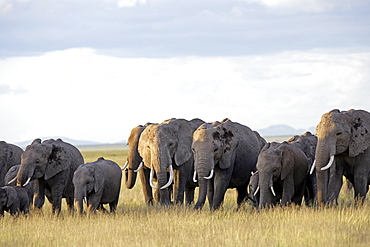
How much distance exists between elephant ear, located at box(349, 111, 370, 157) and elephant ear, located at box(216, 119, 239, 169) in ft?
9.84

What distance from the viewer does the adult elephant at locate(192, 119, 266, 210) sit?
16.2 metres

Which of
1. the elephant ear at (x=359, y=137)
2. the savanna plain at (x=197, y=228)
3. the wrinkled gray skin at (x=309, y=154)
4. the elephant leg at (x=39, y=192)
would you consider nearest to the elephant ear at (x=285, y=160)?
the savanna plain at (x=197, y=228)

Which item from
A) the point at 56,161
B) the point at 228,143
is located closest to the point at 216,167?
the point at 228,143

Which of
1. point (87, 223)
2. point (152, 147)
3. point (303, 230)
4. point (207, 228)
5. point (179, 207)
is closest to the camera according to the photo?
point (303, 230)

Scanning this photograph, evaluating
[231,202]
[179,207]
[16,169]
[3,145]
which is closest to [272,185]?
[179,207]

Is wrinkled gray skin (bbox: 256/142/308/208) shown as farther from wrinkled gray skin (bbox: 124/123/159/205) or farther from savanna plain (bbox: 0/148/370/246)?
wrinkled gray skin (bbox: 124/123/159/205)

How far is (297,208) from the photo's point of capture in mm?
15789

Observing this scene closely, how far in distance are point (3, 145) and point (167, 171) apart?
5237 millimetres

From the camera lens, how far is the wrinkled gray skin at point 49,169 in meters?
16.8

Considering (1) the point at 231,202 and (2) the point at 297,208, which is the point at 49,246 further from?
(1) the point at 231,202

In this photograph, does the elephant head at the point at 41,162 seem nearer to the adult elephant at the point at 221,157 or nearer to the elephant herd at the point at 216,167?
the elephant herd at the point at 216,167

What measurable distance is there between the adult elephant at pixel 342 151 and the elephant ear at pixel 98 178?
17.3 feet

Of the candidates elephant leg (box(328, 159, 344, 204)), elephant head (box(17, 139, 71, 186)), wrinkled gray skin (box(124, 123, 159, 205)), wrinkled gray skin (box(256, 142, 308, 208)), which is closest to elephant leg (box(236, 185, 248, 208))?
wrinkled gray skin (box(256, 142, 308, 208))

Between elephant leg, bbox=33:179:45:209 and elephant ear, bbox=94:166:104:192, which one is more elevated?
elephant ear, bbox=94:166:104:192
